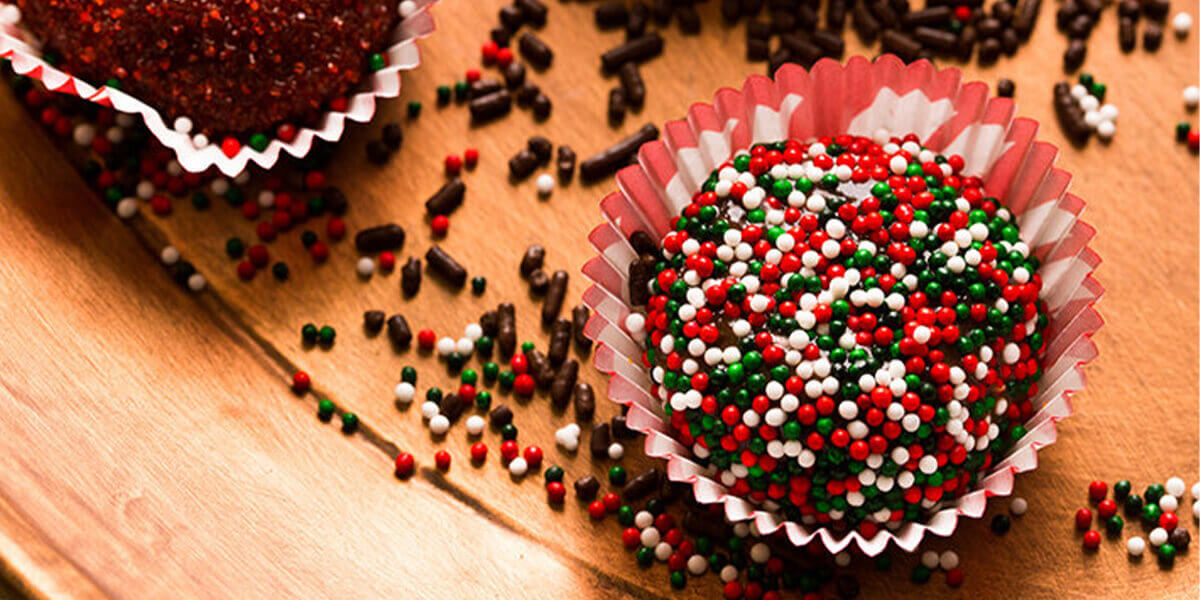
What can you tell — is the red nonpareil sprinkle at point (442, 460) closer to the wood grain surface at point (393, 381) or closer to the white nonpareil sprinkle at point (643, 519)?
the wood grain surface at point (393, 381)

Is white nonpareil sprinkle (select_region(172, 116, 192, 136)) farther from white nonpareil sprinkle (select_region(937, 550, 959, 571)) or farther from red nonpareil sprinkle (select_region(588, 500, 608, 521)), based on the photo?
white nonpareil sprinkle (select_region(937, 550, 959, 571))

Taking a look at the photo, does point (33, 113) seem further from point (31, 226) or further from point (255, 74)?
point (255, 74)

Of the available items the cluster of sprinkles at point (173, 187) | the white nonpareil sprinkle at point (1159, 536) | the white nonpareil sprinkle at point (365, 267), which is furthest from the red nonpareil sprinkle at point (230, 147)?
the white nonpareil sprinkle at point (1159, 536)

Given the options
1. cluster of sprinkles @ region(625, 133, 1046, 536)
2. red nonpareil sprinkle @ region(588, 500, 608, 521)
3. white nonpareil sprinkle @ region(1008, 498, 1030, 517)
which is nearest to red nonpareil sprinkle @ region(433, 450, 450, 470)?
red nonpareil sprinkle @ region(588, 500, 608, 521)

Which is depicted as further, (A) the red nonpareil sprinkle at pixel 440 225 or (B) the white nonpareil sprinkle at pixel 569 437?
(A) the red nonpareil sprinkle at pixel 440 225

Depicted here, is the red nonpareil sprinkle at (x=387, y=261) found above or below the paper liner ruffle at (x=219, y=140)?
below

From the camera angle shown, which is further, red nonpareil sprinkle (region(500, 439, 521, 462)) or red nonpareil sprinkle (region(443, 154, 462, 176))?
red nonpareil sprinkle (region(443, 154, 462, 176))
